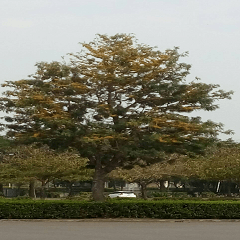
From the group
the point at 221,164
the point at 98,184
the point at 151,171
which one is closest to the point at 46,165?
the point at 98,184

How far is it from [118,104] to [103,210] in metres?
6.60

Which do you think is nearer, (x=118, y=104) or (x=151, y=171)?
(x=118, y=104)

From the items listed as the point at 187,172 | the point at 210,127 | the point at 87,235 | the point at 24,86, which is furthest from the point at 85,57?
the point at 187,172

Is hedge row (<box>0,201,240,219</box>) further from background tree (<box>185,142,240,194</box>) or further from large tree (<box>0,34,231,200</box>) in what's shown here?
background tree (<box>185,142,240,194</box>)

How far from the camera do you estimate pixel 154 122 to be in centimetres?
2659

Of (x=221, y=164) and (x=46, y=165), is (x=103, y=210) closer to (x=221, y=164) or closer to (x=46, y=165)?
(x=46, y=165)

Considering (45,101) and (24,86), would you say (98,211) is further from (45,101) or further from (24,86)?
(24,86)

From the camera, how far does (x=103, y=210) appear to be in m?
25.4

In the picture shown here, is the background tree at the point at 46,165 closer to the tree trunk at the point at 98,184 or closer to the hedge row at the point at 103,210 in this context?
the tree trunk at the point at 98,184

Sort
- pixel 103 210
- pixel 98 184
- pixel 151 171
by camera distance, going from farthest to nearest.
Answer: pixel 151 171
pixel 98 184
pixel 103 210

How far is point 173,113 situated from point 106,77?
4.58m

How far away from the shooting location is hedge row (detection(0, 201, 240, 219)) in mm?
25219

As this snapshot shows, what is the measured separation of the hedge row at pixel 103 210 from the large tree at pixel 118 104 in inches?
122

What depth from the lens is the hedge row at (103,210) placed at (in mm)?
25219
